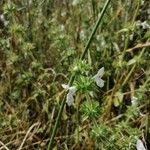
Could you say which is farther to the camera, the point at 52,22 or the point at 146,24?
the point at 52,22

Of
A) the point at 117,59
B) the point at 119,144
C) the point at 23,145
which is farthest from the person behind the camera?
the point at 117,59

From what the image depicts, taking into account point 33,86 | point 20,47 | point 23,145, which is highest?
point 20,47

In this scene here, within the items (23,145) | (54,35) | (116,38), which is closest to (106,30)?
(116,38)

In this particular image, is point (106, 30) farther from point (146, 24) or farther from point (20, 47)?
point (20, 47)

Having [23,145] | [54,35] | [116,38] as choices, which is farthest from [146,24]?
[23,145]

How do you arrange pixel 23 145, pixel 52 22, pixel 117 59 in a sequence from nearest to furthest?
pixel 23 145, pixel 117 59, pixel 52 22

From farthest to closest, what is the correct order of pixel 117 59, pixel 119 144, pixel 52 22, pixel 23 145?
pixel 52 22
pixel 117 59
pixel 23 145
pixel 119 144

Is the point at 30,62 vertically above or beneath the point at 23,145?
above

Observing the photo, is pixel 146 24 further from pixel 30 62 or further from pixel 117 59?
pixel 30 62

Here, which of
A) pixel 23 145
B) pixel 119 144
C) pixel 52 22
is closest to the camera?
pixel 119 144
